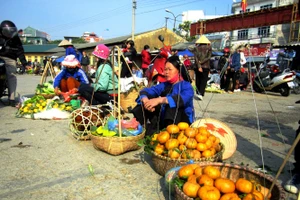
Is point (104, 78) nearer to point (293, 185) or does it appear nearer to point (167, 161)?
point (167, 161)

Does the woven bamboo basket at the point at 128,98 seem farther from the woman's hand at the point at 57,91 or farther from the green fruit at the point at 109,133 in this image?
the green fruit at the point at 109,133

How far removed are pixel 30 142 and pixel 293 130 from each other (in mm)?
4508

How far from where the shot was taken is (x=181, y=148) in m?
2.56

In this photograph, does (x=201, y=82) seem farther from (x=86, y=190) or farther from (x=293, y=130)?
(x=86, y=190)

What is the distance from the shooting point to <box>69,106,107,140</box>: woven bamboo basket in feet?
12.3

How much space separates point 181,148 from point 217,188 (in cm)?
76

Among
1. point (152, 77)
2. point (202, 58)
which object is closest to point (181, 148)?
point (152, 77)

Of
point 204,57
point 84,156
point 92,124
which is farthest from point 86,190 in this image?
point 204,57

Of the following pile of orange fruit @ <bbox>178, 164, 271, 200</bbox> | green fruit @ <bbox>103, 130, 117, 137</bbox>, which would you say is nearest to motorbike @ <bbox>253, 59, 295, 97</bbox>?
green fruit @ <bbox>103, 130, 117, 137</bbox>

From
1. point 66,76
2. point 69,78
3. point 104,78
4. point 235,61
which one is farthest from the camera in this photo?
point 235,61

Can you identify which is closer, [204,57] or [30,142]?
[30,142]

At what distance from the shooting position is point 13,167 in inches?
113

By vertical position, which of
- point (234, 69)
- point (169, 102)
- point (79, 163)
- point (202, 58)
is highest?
point (202, 58)

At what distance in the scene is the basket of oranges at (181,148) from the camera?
8.07 feet
